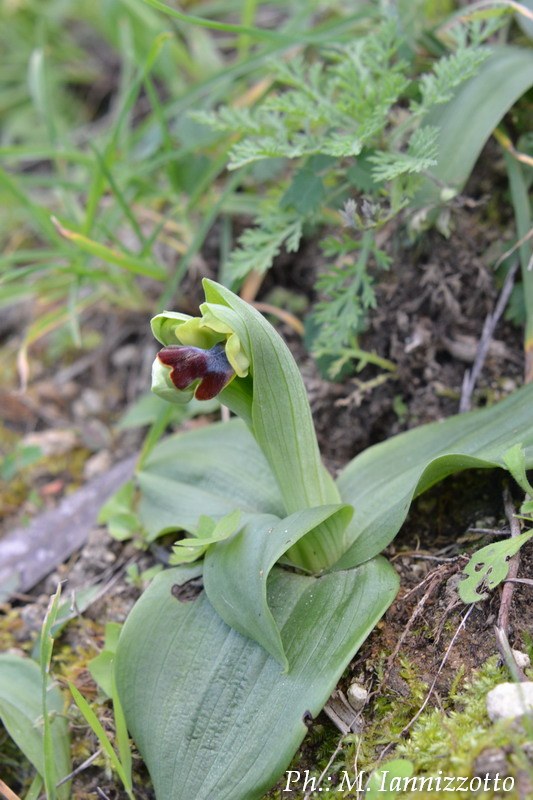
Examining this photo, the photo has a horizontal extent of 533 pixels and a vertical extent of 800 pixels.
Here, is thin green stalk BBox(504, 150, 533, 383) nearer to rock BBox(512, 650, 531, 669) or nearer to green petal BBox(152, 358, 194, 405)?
rock BBox(512, 650, 531, 669)

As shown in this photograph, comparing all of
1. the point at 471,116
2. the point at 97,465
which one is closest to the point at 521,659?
the point at 471,116

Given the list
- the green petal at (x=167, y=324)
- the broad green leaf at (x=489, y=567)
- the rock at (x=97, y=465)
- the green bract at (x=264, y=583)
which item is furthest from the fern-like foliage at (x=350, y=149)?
the rock at (x=97, y=465)

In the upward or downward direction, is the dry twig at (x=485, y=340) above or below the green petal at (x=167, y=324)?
below

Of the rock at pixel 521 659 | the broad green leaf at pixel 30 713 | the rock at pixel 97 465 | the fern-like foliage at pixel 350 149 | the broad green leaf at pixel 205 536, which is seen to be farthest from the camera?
the rock at pixel 97 465

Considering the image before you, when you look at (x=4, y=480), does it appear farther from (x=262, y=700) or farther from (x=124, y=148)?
(x=262, y=700)

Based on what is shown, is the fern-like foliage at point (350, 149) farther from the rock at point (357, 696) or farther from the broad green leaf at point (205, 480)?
the rock at point (357, 696)

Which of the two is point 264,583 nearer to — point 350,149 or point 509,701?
point 509,701
